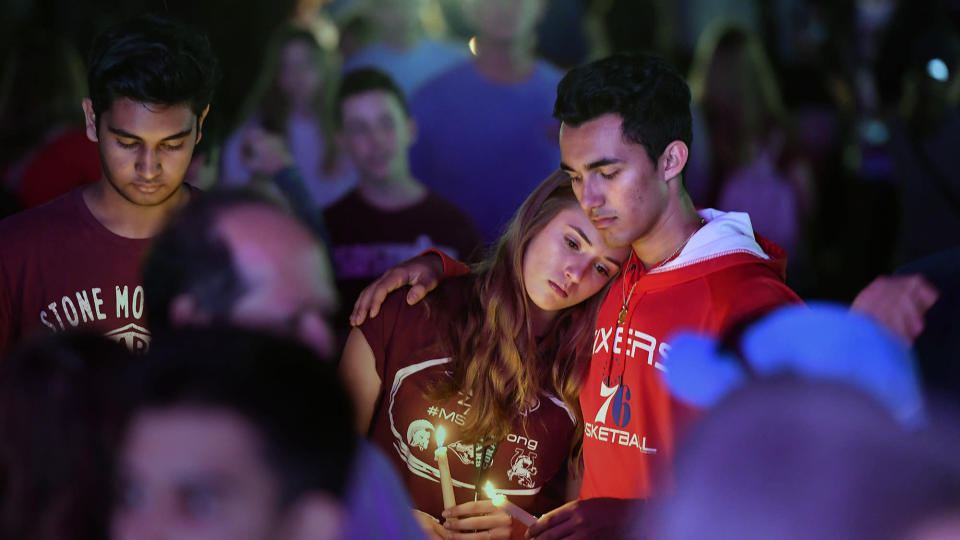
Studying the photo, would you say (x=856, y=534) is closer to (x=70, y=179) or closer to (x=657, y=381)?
(x=657, y=381)

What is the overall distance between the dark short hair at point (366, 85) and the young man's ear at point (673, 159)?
6.53 feet

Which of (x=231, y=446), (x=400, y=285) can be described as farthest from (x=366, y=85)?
(x=231, y=446)

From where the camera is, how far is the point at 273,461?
1.16 metres

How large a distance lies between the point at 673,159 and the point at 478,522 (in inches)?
45.4

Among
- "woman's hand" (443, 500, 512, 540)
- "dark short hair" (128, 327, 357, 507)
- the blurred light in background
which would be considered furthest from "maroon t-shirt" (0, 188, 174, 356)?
the blurred light in background

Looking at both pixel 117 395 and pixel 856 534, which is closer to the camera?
pixel 856 534

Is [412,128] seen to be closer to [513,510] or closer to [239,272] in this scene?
[513,510]

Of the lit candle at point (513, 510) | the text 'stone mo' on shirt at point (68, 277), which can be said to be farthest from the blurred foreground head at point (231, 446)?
the text 'stone mo' on shirt at point (68, 277)

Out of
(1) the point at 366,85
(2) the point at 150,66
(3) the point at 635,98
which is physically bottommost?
(3) the point at 635,98

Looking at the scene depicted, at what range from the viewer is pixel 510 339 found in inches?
112

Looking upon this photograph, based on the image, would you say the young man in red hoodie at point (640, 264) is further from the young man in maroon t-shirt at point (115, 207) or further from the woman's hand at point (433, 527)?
the young man in maroon t-shirt at point (115, 207)

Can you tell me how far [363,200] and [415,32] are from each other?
1.39 meters

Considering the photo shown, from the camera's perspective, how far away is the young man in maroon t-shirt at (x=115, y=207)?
256cm

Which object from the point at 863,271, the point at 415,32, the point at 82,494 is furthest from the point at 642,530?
the point at 863,271
